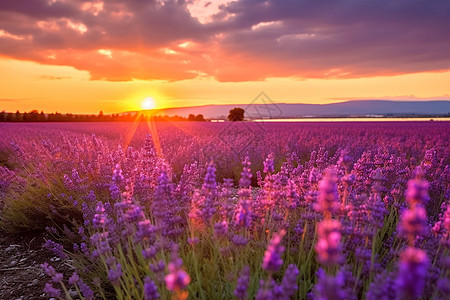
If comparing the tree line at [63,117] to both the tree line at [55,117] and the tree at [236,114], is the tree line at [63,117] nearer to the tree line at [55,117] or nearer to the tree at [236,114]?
the tree line at [55,117]

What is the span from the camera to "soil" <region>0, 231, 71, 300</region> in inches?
117

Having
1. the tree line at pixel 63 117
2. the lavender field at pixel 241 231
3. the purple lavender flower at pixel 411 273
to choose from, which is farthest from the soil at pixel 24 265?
the tree line at pixel 63 117

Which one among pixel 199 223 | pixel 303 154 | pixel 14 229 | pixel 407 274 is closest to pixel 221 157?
pixel 303 154

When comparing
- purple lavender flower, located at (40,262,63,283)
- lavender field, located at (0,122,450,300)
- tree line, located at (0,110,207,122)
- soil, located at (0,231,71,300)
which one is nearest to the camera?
lavender field, located at (0,122,450,300)

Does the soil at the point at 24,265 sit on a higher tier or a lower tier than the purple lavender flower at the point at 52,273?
lower

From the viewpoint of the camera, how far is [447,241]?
5.25 ft

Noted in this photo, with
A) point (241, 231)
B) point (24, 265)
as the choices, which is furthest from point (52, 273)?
point (24, 265)

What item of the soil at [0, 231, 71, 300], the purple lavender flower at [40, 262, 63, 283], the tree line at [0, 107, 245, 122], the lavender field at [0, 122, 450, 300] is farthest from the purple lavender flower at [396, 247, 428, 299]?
the tree line at [0, 107, 245, 122]

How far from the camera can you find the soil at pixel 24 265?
117 inches

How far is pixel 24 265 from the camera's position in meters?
3.45

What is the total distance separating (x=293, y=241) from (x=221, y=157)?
15.5ft

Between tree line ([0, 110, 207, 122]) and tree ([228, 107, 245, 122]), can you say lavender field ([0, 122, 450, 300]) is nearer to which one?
tree line ([0, 110, 207, 122])

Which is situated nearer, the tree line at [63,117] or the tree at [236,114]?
the tree line at [63,117]

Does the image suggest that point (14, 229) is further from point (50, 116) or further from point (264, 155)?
point (50, 116)
